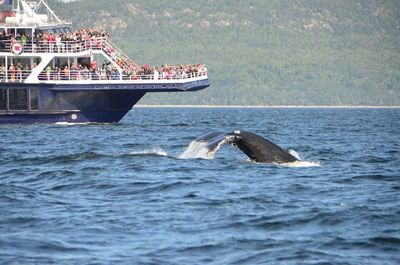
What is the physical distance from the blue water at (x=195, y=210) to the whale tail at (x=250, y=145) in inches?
14.8

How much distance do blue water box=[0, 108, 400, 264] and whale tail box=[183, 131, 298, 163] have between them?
375 millimetres

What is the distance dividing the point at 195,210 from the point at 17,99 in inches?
1673

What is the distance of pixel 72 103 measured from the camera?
213 feet

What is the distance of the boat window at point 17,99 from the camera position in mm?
63719

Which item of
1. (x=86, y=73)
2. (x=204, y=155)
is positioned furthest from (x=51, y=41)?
(x=204, y=155)

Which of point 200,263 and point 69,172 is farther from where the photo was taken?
point 69,172

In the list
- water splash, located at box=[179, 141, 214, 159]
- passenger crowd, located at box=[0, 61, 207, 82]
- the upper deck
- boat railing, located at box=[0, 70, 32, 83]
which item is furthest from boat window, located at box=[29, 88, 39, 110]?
water splash, located at box=[179, 141, 214, 159]

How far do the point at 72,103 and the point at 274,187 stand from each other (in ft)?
130

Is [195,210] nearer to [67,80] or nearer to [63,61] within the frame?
[67,80]

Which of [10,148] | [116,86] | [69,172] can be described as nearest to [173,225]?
[69,172]

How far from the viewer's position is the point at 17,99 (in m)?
63.9

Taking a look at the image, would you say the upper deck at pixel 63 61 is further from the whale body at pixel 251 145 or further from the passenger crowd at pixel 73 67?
the whale body at pixel 251 145

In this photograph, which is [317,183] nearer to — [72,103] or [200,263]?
[200,263]

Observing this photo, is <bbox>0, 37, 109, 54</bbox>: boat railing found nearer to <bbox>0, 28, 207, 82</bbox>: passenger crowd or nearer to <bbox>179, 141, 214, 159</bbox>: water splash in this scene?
<bbox>0, 28, 207, 82</bbox>: passenger crowd
